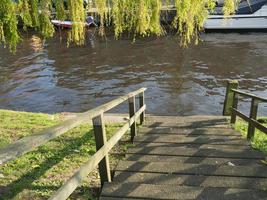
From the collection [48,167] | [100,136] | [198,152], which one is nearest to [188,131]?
[198,152]

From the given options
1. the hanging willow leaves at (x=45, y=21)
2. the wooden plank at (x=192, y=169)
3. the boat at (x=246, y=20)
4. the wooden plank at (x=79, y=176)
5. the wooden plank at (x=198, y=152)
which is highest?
the hanging willow leaves at (x=45, y=21)

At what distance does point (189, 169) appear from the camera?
4680 mm

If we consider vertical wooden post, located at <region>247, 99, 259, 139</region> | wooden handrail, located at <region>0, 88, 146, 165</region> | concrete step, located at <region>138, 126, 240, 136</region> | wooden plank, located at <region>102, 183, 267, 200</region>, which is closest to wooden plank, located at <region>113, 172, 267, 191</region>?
wooden plank, located at <region>102, 183, 267, 200</region>

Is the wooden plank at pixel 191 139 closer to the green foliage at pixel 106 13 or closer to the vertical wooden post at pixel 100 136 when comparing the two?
the green foliage at pixel 106 13

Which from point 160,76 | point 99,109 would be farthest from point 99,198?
Result: point 160,76

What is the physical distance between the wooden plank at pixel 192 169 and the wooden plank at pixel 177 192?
0.48m

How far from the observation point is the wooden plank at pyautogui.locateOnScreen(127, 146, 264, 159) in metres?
5.42

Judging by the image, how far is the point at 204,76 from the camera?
62.8 ft

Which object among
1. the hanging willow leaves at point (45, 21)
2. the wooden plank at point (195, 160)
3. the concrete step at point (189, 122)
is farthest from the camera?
the concrete step at point (189, 122)

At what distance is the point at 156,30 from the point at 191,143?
1.89m

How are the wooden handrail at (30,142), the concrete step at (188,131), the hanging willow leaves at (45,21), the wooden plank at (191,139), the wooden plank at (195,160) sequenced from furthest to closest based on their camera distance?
the concrete step at (188,131) → the hanging willow leaves at (45,21) → the wooden plank at (191,139) → the wooden plank at (195,160) → the wooden handrail at (30,142)

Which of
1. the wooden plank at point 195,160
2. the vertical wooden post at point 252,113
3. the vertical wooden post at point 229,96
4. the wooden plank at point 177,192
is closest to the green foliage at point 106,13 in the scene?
the vertical wooden post at point 252,113

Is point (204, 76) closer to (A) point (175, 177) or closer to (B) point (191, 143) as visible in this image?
(B) point (191, 143)

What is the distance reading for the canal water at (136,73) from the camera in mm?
15578
